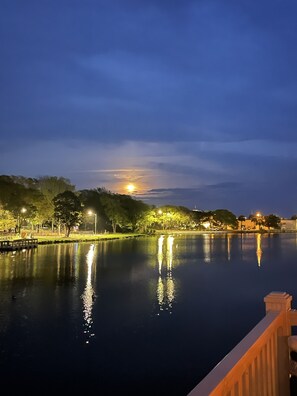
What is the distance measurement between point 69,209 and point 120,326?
55379 millimetres

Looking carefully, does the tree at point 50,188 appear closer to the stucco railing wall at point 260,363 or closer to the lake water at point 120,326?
the lake water at point 120,326

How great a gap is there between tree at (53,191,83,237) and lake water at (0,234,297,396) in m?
38.2

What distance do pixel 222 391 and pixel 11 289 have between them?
22.1 metres

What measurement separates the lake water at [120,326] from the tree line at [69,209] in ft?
106

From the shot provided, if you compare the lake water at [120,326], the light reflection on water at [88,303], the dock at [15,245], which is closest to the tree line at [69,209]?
the dock at [15,245]

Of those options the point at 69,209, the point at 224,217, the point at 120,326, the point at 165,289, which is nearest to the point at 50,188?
the point at 69,209

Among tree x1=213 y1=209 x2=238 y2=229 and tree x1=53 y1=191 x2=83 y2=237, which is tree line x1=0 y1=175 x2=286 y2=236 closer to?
tree x1=53 y1=191 x2=83 y2=237

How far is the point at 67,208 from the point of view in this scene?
69.3m

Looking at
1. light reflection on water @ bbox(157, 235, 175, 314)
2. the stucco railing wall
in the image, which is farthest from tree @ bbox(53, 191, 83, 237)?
the stucco railing wall

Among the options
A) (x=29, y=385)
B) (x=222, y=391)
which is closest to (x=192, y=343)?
(x=29, y=385)

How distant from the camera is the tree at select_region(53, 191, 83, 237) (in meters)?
69.4

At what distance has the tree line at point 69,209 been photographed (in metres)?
62.2

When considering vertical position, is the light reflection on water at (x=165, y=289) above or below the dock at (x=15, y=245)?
below

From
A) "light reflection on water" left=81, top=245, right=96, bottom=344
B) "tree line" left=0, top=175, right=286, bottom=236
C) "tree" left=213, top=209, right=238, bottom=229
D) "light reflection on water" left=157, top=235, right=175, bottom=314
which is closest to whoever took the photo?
"light reflection on water" left=81, top=245, right=96, bottom=344
